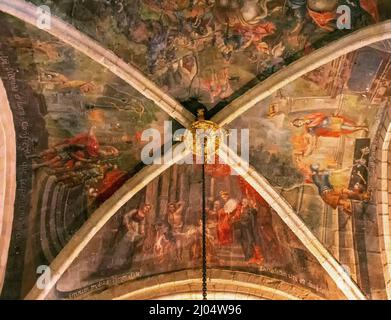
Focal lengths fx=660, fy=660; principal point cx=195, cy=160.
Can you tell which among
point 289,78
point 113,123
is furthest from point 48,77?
point 289,78

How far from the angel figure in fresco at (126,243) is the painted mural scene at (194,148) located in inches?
1.0

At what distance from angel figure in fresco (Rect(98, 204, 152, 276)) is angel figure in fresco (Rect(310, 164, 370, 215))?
2.93 m

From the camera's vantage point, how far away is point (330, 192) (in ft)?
36.4

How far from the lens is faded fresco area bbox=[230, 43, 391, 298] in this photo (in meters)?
10.2

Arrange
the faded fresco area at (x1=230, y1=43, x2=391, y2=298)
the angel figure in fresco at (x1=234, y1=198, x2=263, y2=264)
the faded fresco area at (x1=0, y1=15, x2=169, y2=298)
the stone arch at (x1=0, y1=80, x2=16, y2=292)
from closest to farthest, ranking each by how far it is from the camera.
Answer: the faded fresco area at (x1=0, y1=15, x2=169, y2=298) < the faded fresco area at (x1=230, y1=43, x2=391, y2=298) < the stone arch at (x1=0, y1=80, x2=16, y2=292) < the angel figure in fresco at (x1=234, y1=198, x2=263, y2=264)

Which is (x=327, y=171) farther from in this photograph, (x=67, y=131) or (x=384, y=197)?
(x=67, y=131)

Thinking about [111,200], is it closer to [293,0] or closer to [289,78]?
[289,78]

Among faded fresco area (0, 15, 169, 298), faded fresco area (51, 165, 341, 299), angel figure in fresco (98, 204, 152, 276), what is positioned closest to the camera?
faded fresco area (0, 15, 169, 298)

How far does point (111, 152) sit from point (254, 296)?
3.66m

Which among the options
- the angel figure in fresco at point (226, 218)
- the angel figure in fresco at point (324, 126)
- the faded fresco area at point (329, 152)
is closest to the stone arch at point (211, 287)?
the angel figure in fresco at point (226, 218)

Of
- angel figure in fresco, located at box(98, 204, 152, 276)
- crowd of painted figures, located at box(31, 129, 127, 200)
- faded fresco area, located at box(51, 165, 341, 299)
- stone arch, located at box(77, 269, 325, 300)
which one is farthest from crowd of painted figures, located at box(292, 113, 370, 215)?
crowd of painted figures, located at box(31, 129, 127, 200)

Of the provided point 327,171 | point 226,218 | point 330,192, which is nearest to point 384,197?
point 330,192

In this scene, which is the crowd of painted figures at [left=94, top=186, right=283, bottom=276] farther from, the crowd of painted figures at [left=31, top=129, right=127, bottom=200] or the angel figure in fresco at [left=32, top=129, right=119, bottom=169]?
the angel figure in fresco at [left=32, top=129, right=119, bottom=169]

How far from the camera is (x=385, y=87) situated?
9945 millimetres
